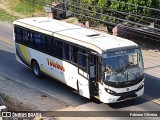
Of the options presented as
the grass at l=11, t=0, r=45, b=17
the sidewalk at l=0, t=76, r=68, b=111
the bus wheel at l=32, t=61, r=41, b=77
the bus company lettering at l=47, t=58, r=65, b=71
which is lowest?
the sidewalk at l=0, t=76, r=68, b=111

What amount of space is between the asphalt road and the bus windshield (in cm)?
150

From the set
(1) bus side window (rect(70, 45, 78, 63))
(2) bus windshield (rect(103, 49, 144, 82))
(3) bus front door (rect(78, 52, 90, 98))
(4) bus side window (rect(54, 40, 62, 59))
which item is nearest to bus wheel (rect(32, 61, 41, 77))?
(4) bus side window (rect(54, 40, 62, 59))

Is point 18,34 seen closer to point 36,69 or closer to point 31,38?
point 31,38

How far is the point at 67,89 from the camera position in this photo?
2156 centimetres

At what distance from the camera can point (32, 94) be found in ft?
68.6

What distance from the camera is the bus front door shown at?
62.1ft

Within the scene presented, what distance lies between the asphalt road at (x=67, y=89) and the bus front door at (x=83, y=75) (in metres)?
Result: 0.67

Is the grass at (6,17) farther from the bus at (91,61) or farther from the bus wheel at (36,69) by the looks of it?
the bus at (91,61)

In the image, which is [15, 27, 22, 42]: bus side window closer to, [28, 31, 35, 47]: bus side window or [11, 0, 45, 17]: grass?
[28, 31, 35, 47]: bus side window

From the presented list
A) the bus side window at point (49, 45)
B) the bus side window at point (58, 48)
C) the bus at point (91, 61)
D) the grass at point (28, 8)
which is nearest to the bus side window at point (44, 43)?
the bus at point (91, 61)

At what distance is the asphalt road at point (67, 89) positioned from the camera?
19234mm

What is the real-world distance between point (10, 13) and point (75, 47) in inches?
893

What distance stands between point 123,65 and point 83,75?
1890 mm

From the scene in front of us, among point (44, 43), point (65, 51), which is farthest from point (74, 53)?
point (44, 43)
